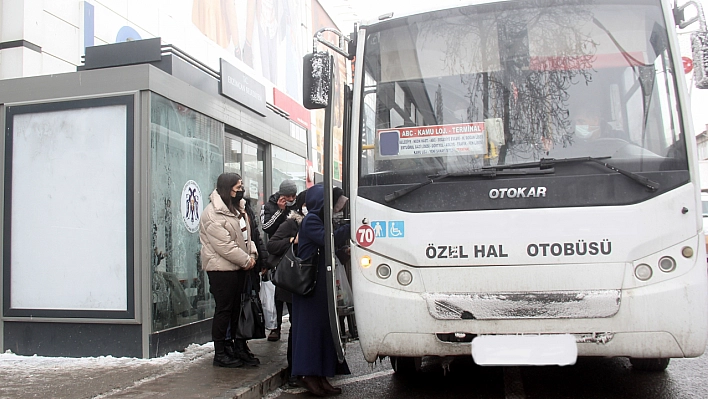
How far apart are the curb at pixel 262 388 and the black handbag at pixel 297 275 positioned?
0.81 metres

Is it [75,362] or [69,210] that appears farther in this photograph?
[69,210]

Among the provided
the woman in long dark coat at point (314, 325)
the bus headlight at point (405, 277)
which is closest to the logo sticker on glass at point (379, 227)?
the bus headlight at point (405, 277)

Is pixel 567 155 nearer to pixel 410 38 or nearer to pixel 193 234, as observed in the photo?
pixel 410 38

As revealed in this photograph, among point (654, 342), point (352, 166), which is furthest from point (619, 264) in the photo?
point (352, 166)

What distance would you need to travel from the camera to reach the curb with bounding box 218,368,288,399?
4762 mm

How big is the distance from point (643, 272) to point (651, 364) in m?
1.86

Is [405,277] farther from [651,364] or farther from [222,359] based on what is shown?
[651,364]

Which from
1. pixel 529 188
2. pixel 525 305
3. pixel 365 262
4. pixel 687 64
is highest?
pixel 687 64

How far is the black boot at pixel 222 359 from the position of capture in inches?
225

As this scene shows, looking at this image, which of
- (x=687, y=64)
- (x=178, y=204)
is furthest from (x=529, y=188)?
(x=178, y=204)

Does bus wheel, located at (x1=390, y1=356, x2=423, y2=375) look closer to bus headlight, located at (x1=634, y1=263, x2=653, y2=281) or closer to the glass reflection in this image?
bus headlight, located at (x1=634, y1=263, x2=653, y2=281)

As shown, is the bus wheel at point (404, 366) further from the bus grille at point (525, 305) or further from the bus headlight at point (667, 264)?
the bus headlight at point (667, 264)

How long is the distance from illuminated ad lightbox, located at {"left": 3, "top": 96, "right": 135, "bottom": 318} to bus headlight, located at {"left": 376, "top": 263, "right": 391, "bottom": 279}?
2829 millimetres

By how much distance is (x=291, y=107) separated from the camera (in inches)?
814
